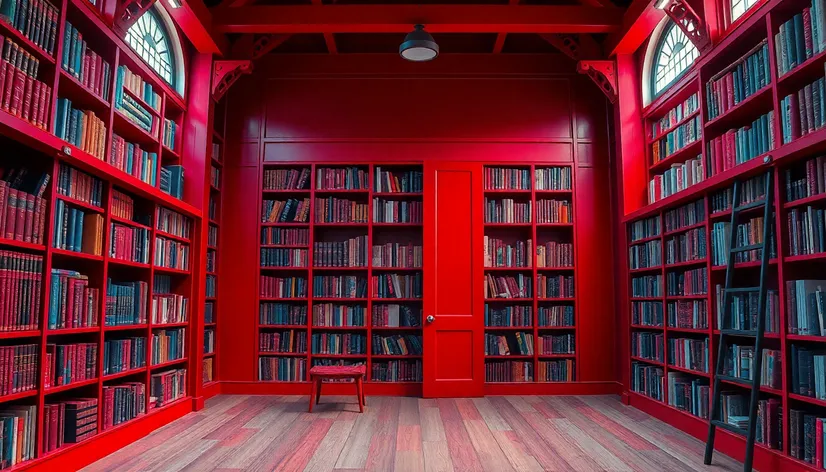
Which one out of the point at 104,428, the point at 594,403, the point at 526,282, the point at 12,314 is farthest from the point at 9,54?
the point at 594,403

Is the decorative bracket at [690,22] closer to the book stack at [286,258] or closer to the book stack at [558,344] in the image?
the book stack at [558,344]

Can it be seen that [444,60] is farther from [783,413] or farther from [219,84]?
[783,413]

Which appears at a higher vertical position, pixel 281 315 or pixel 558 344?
pixel 281 315

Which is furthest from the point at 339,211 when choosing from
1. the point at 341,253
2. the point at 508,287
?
the point at 508,287

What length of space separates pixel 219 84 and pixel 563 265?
4.38 meters

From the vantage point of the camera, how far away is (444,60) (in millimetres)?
7051

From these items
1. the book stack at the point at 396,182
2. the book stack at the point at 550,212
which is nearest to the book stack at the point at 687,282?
the book stack at the point at 550,212

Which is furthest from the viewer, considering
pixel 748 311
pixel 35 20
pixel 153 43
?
pixel 153 43

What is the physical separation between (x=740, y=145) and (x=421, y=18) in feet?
10.4

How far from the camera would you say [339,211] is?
22.0 ft

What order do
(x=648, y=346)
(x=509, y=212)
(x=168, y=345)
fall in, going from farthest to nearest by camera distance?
(x=509, y=212), (x=648, y=346), (x=168, y=345)

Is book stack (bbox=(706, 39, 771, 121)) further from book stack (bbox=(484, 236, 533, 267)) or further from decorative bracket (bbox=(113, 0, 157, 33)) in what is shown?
decorative bracket (bbox=(113, 0, 157, 33))

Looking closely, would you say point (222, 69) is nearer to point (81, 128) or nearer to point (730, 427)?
point (81, 128)

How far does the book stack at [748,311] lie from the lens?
3598mm
